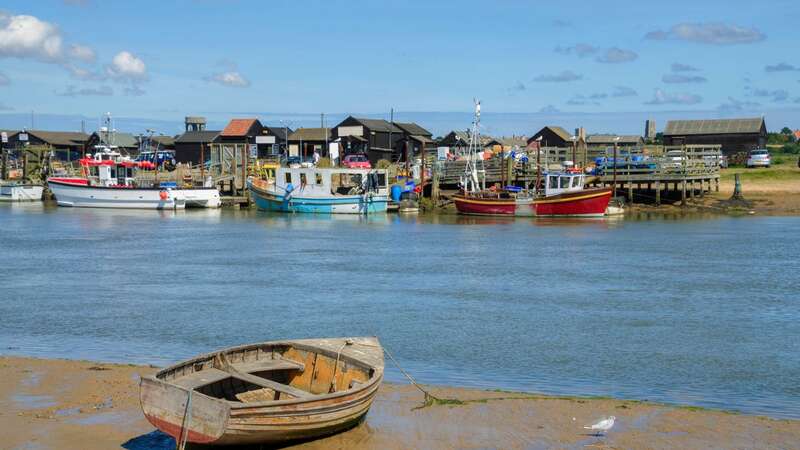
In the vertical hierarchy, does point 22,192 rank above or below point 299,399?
above

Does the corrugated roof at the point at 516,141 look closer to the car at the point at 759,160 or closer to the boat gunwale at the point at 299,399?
the car at the point at 759,160

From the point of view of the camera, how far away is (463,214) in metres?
50.8

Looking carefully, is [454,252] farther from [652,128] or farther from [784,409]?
[652,128]

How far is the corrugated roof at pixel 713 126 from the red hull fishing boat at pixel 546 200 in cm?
2915

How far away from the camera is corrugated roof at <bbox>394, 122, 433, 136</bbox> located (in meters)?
81.4

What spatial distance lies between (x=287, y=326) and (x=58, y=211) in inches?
1588

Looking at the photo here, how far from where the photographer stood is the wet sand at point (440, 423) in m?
11.6

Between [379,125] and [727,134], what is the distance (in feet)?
→ 94.8

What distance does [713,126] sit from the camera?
2995 inches

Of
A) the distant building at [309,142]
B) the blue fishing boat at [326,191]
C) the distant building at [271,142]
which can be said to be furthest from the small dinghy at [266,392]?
the distant building at [271,142]

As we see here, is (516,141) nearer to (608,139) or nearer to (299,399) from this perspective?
(608,139)

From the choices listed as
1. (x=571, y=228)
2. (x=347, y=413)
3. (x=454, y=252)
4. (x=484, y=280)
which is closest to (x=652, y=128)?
(x=571, y=228)

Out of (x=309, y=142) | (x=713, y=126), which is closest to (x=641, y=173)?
(x=713, y=126)

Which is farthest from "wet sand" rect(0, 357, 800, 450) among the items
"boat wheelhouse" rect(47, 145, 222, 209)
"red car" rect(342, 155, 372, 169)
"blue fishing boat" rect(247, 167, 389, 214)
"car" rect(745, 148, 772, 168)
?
"car" rect(745, 148, 772, 168)
